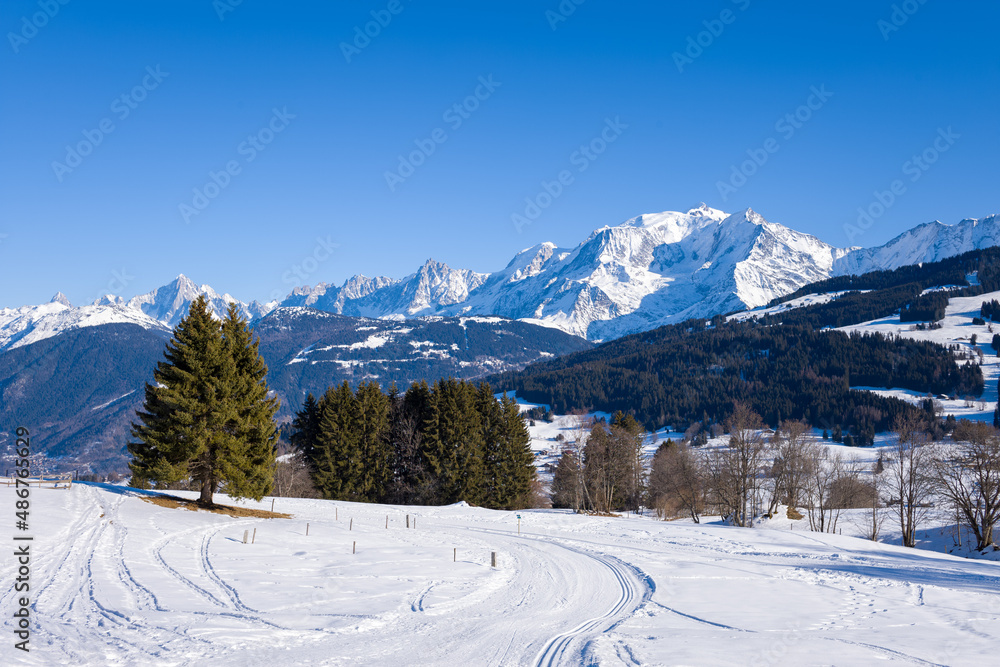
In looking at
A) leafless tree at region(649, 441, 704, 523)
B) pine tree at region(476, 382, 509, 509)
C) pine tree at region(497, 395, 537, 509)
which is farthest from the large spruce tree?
leafless tree at region(649, 441, 704, 523)

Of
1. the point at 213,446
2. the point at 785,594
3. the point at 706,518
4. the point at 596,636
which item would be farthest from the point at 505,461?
the point at 596,636

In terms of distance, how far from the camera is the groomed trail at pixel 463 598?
15.8 m

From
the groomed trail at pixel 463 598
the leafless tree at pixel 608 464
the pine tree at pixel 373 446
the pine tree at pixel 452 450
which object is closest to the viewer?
the groomed trail at pixel 463 598

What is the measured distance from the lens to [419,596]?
2230 centimetres

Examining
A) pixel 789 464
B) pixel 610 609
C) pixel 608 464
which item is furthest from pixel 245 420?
pixel 789 464

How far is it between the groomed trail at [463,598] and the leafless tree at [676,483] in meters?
31.9

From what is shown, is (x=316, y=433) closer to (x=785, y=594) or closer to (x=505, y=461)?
(x=505, y=461)

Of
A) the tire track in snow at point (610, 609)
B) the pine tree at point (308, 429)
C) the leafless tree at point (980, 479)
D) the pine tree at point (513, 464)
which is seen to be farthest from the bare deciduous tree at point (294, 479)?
the leafless tree at point (980, 479)

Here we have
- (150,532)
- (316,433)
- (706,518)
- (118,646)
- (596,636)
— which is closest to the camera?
(118,646)

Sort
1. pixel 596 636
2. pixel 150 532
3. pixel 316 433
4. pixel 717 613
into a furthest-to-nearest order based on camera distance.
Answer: pixel 316 433, pixel 150 532, pixel 717 613, pixel 596 636

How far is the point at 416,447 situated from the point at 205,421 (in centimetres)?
3139

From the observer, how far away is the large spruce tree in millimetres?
39531

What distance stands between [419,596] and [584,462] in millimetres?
53500

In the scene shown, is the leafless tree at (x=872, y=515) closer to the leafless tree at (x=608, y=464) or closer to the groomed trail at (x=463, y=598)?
the groomed trail at (x=463, y=598)
